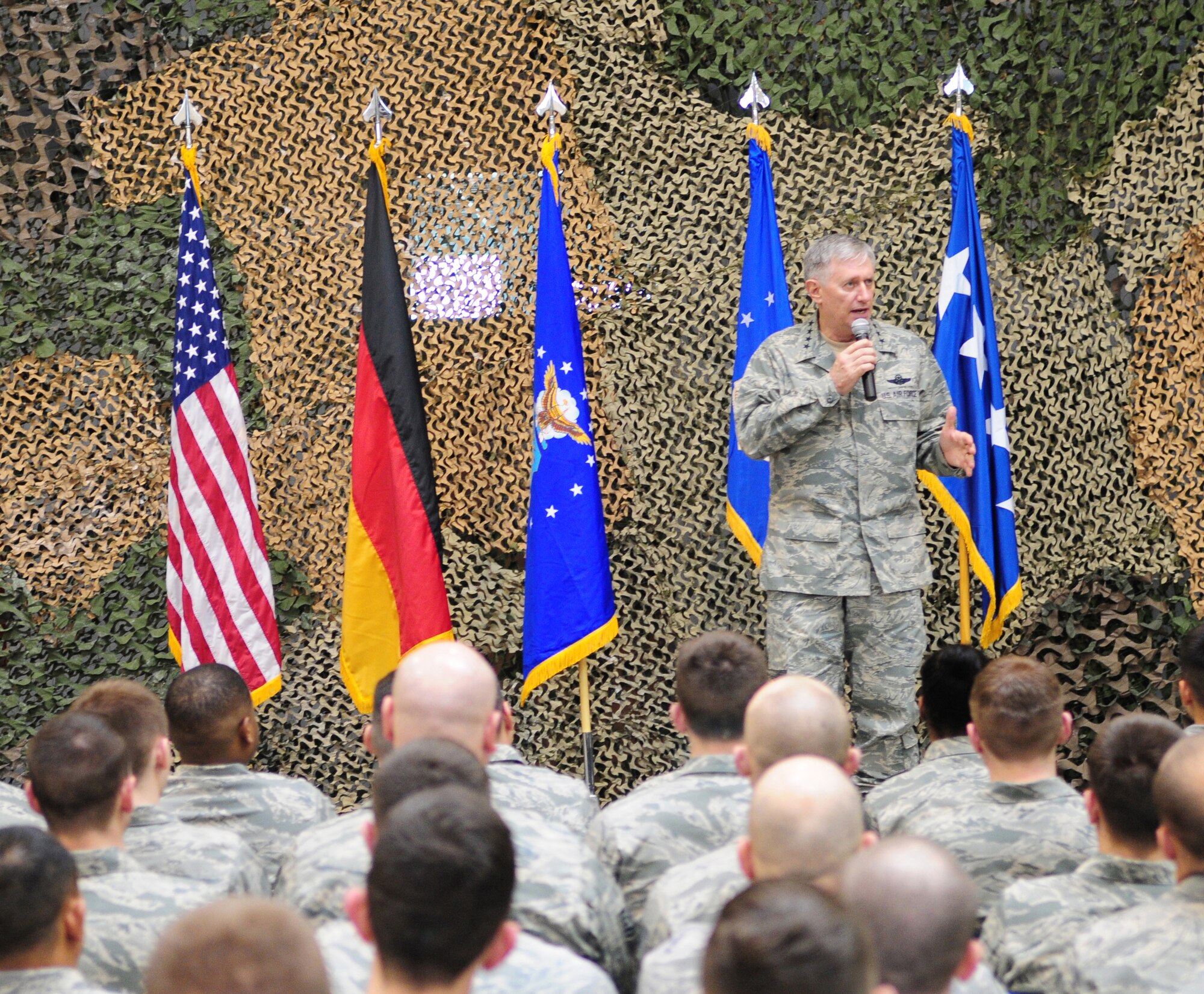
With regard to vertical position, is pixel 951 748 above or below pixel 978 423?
below

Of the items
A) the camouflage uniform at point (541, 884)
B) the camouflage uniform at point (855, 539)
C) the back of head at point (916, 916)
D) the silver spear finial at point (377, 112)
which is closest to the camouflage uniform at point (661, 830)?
the camouflage uniform at point (541, 884)

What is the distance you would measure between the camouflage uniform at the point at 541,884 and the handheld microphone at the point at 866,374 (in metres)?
1.81

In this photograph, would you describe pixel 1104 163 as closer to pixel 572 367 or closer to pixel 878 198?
pixel 878 198

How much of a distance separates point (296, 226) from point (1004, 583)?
2.87m

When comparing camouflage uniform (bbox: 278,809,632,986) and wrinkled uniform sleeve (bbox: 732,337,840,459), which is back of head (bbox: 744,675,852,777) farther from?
wrinkled uniform sleeve (bbox: 732,337,840,459)

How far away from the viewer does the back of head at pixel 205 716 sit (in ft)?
9.73

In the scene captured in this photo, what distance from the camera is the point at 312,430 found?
5.01m

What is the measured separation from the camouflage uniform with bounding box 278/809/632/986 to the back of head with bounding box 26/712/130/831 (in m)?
0.34

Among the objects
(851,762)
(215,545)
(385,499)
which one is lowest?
(851,762)

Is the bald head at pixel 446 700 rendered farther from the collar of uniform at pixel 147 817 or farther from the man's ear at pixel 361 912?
the man's ear at pixel 361 912

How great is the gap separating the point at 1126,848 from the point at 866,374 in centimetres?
175

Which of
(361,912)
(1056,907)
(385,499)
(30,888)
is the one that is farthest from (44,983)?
(385,499)

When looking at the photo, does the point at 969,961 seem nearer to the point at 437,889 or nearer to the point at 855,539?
the point at 437,889

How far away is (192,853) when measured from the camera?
248cm
